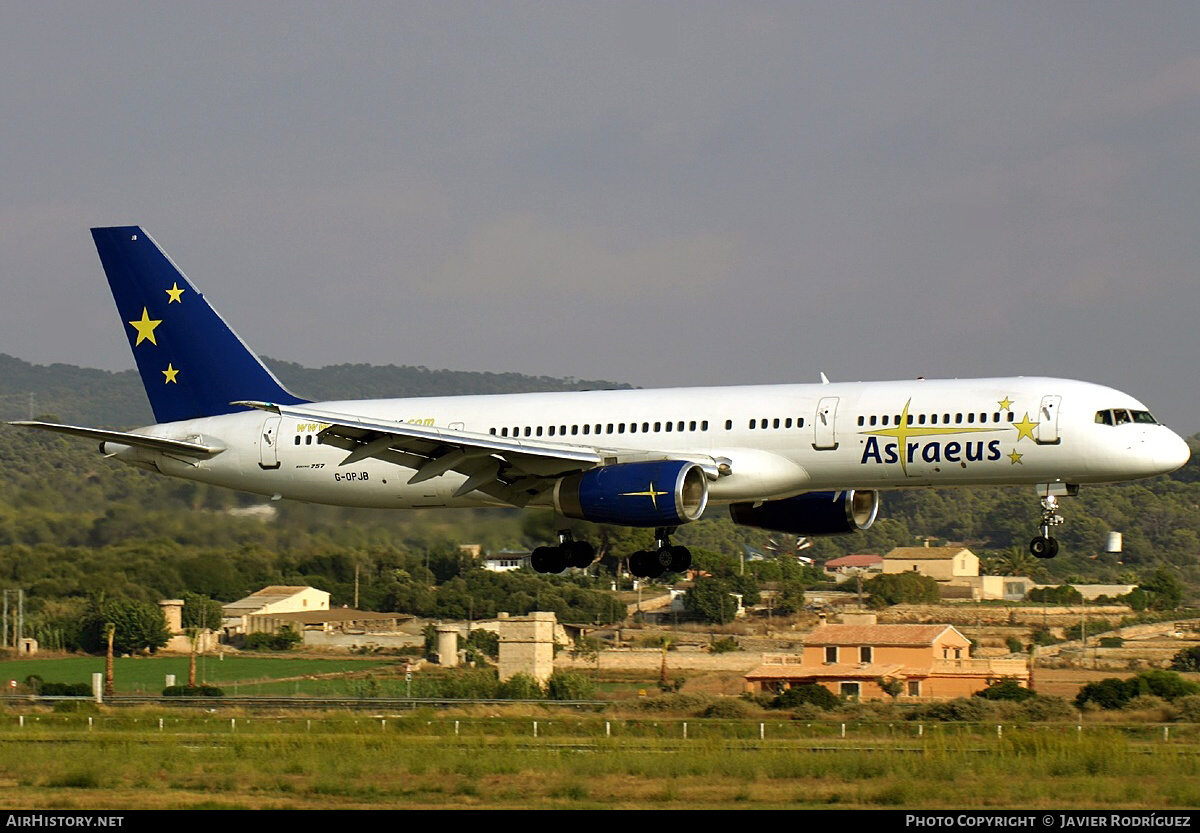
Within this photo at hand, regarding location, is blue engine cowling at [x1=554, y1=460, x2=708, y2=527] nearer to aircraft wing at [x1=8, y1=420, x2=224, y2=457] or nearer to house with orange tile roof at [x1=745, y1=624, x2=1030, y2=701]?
aircraft wing at [x1=8, y1=420, x2=224, y2=457]

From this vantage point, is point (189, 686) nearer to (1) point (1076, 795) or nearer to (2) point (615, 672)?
(2) point (615, 672)

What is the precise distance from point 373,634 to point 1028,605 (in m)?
48.5

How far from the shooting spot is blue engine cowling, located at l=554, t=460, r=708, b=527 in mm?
38688

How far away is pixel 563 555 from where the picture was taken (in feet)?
144

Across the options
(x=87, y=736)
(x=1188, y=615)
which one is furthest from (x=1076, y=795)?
(x=1188, y=615)

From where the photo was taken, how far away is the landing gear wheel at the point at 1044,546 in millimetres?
39125

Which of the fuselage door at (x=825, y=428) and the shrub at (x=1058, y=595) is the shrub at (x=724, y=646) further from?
the fuselage door at (x=825, y=428)

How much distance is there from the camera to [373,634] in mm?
95312

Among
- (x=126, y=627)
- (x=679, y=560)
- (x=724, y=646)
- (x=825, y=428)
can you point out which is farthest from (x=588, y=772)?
(x=724, y=646)

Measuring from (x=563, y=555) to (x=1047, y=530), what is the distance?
39.6ft

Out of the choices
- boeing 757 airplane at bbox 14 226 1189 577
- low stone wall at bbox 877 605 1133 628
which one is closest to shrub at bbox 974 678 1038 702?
boeing 757 airplane at bbox 14 226 1189 577

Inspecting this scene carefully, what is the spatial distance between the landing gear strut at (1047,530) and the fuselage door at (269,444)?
19521 millimetres

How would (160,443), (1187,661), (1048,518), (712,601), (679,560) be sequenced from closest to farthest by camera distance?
(1048,518)
(679,560)
(160,443)
(1187,661)
(712,601)

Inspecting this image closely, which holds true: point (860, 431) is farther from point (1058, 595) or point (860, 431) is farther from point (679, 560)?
point (1058, 595)
